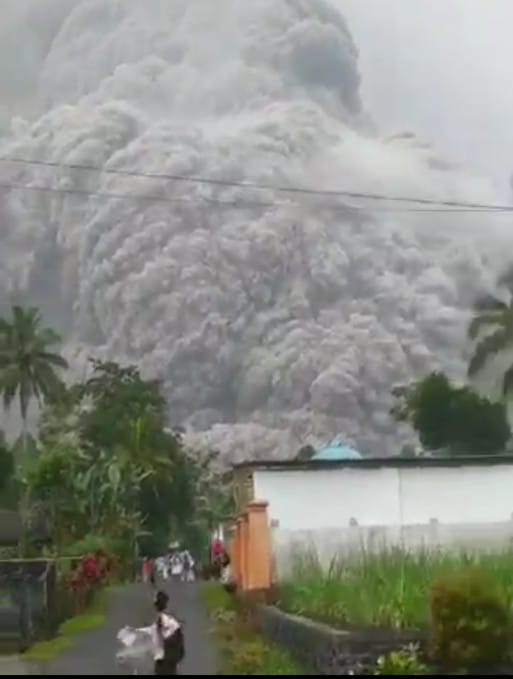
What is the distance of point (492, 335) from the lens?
66500 mm

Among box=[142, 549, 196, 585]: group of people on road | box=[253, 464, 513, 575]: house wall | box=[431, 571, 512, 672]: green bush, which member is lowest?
box=[431, 571, 512, 672]: green bush

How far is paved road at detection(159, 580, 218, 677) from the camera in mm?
18312

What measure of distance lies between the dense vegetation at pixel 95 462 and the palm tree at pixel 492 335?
54.9ft

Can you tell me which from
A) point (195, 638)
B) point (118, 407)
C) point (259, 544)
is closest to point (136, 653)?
point (195, 638)

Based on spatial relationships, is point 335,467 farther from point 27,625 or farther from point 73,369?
point 73,369

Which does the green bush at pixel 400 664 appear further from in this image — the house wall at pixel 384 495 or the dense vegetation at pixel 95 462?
the dense vegetation at pixel 95 462

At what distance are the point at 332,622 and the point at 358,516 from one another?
12.1 meters

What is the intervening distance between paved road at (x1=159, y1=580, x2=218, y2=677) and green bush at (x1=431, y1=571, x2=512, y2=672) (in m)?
3.56

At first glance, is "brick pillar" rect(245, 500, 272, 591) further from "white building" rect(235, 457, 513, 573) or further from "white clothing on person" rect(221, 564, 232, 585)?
"white clothing on person" rect(221, 564, 232, 585)

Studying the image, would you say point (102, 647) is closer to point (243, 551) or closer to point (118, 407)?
point (243, 551)

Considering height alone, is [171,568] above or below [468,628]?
above

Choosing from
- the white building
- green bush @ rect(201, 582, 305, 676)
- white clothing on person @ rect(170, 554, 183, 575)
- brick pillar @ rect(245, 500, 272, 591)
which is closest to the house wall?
the white building

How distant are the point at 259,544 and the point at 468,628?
13.8 metres

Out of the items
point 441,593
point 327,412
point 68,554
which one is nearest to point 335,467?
point 441,593
